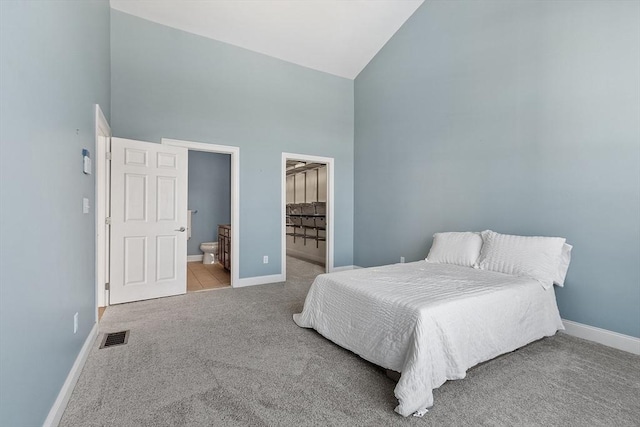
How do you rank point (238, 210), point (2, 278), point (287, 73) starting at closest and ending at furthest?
point (2, 278) → point (238, 210) → point (287, 73)

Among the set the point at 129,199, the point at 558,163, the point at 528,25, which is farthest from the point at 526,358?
the point at 129,199

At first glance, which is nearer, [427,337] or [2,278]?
[2,278]

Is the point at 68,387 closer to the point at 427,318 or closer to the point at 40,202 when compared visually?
the point at 40,202

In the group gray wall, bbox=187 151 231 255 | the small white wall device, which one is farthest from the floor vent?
gray wall, bbox=187 151 231 255

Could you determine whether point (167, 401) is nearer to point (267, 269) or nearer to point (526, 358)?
point (526, 358)

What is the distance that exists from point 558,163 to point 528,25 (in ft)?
4.77

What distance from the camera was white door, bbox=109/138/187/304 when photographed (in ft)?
11.5

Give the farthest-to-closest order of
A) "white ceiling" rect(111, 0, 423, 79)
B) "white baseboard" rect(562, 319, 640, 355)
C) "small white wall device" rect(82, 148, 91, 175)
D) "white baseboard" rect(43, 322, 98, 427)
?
"white ceiling" rect(111, 0, 423, 79) < "white baseboard" rect(562, 319, 640, 355) < "small white wall device" rect(82, 148, 91, 175) < "white baseboard" rect(43, 322, 98, 427)

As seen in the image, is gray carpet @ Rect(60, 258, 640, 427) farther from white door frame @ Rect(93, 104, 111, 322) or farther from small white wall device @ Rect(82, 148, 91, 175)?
small white wall device @ Rect(82, 148, 91, 175)

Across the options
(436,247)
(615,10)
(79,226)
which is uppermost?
(615,10)

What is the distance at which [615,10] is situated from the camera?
2486 millimetres

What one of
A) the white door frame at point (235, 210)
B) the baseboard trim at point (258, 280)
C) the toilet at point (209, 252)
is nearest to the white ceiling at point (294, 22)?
the white door frame at point (235, 210)

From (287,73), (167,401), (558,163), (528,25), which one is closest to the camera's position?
(167,401)

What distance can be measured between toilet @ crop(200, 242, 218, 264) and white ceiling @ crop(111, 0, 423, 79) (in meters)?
3.85
